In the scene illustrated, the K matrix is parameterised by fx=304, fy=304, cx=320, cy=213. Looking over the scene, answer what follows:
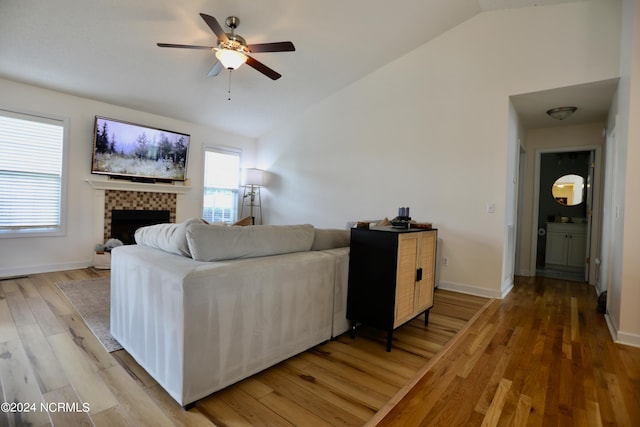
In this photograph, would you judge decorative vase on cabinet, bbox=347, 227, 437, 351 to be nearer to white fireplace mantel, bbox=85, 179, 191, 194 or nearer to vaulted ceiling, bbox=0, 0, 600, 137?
vaulted ceiling, bbox=0, 0, 600, 137

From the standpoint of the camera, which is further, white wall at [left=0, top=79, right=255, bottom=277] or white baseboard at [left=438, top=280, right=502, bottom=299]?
white wall at [left=0, top=79, right=255, bottom=277]

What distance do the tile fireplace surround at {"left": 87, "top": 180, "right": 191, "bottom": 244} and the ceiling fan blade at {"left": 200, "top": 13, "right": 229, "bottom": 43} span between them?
9.96ft

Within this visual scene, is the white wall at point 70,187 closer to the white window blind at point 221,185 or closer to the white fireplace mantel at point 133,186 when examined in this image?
the white fireplace mantel at point 133,186

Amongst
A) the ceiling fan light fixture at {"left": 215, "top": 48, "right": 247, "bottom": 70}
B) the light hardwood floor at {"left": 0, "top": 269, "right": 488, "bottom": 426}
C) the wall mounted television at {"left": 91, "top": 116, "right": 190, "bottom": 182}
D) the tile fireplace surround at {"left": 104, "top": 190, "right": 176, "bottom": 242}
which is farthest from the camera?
the tile fireplace surround at {"left": 104, "top": 190, "right": 176, "bottom": 242}

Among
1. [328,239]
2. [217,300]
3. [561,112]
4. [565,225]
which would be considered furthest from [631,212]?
→ [565,225]

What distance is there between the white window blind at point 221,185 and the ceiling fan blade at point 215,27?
11.1 feet

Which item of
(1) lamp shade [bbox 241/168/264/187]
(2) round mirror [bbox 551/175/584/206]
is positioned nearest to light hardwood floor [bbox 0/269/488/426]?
(1) lamp shade [bbox 241/168/264/187]

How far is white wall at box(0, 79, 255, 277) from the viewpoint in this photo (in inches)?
150

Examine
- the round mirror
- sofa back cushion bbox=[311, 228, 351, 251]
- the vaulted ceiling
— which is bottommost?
sofa back cushion bbox=[311, 228, 351, 251]

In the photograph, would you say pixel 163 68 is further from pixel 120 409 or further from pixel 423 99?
pixel 120 409

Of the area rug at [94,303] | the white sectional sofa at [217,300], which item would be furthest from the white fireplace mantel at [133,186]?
the white sectional sofa at [217,300]

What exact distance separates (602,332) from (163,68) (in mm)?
5458

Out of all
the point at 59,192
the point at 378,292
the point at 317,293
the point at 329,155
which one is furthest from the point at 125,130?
the point at 378,292

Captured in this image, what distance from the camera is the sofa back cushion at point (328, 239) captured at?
7.69 feet
